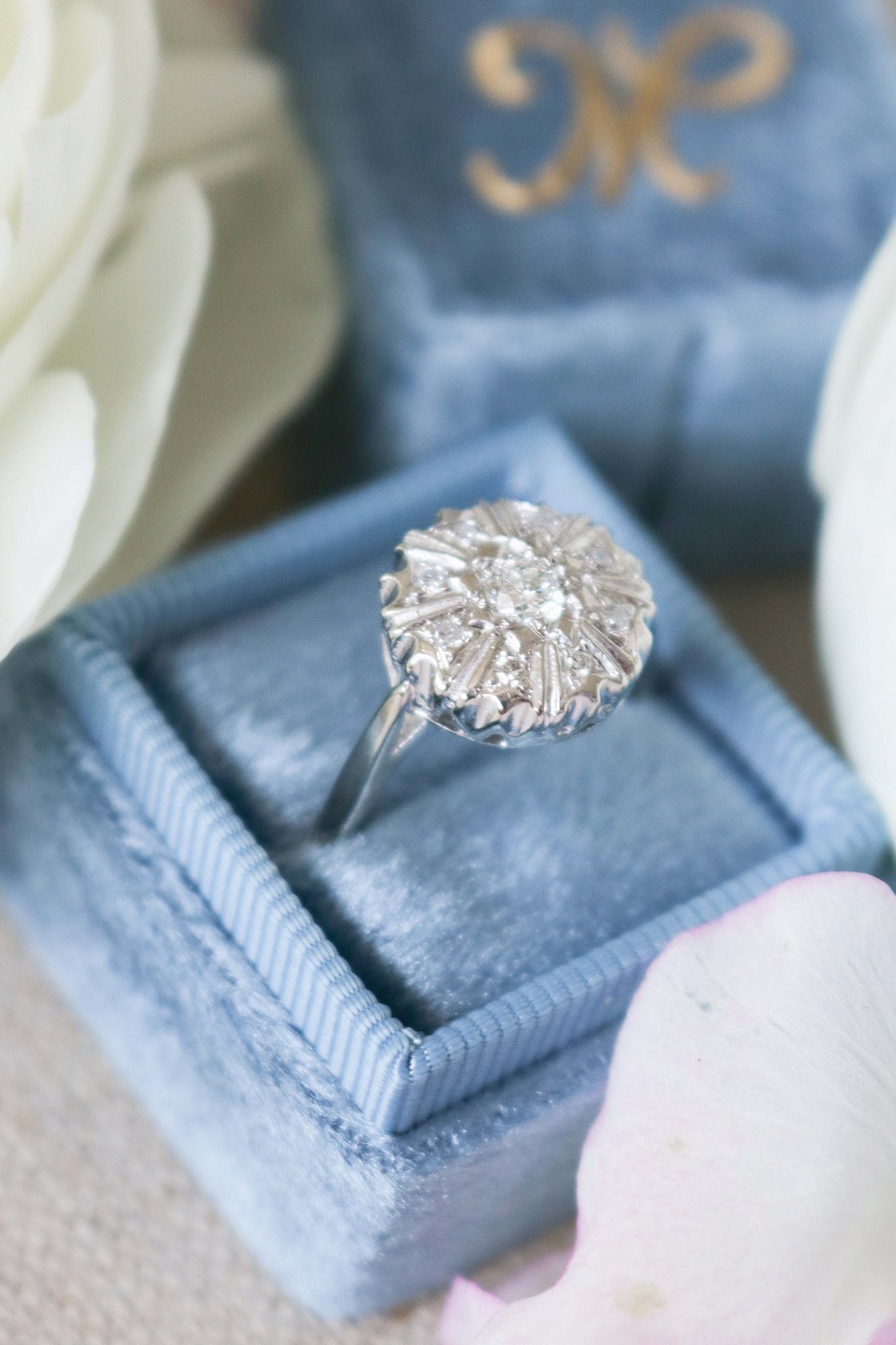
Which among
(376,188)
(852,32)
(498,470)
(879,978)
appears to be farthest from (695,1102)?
(852,32)

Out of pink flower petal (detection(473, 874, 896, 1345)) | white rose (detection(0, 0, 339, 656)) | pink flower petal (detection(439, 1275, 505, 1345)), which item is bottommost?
pink flower petal (detection(439, 1275, 505, 1345))

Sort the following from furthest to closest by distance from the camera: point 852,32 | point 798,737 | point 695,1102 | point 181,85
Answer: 1. point 852,32
2. point 181,85
3. point 798,737
4. point 695,1102

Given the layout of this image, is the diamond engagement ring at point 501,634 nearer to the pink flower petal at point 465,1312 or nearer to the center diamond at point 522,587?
Answer: the center diamond at point 522,587

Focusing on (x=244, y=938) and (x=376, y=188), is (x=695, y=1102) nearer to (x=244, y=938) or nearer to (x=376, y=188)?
(x=244, y=938)

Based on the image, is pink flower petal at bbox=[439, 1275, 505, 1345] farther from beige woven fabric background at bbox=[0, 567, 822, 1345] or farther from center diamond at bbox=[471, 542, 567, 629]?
center diamond at bbox=[471, 542, 567, 629]

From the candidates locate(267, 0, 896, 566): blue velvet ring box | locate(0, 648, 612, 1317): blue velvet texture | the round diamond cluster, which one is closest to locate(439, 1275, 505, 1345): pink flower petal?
locate(0, 648, 612, 1317): blue velvet texture

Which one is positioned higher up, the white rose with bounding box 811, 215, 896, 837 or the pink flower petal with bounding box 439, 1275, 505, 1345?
the white rose with bounding box 811, 215, 896, 837

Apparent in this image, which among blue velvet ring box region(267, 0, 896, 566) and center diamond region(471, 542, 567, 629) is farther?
blue velvet ring box region(267, 0, 896, 566)
